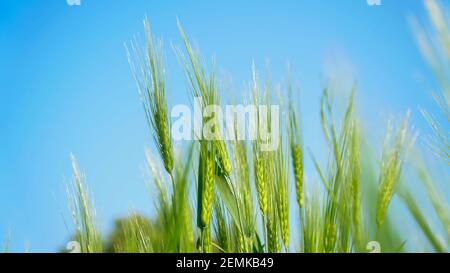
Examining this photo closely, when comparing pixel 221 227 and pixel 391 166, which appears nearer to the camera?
pixel 391 166

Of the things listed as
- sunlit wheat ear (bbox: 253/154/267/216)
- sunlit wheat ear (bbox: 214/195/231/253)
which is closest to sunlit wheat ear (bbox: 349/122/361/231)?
sunlit wheat ear (bbox: 253/154/267/216)

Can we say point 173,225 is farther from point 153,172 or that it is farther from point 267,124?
point 267,124

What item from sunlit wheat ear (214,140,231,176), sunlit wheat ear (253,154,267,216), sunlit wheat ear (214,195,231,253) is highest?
sunlit wheat ear (214,140,231,176)

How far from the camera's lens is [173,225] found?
761 mm

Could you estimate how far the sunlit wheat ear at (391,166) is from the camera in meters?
0.77

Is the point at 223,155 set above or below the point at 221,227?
above

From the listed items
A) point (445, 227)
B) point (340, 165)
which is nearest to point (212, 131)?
point (340, 165)

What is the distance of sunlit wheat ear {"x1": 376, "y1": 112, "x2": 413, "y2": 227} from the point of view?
2.53 ft

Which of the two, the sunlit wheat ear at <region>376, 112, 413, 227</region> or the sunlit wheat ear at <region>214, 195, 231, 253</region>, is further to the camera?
the sunlit wheat ear at <region>214, 195, 231, 253</region>

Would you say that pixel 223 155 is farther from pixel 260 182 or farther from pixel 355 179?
pixel 355 179

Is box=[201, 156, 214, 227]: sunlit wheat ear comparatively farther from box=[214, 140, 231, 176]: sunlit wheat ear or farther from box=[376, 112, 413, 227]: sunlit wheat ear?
box=[376, 112, 413, 227]: sunlit wheat ear

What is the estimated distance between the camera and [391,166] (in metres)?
0.79

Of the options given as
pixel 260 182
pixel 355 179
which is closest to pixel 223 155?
pixel 260 182
